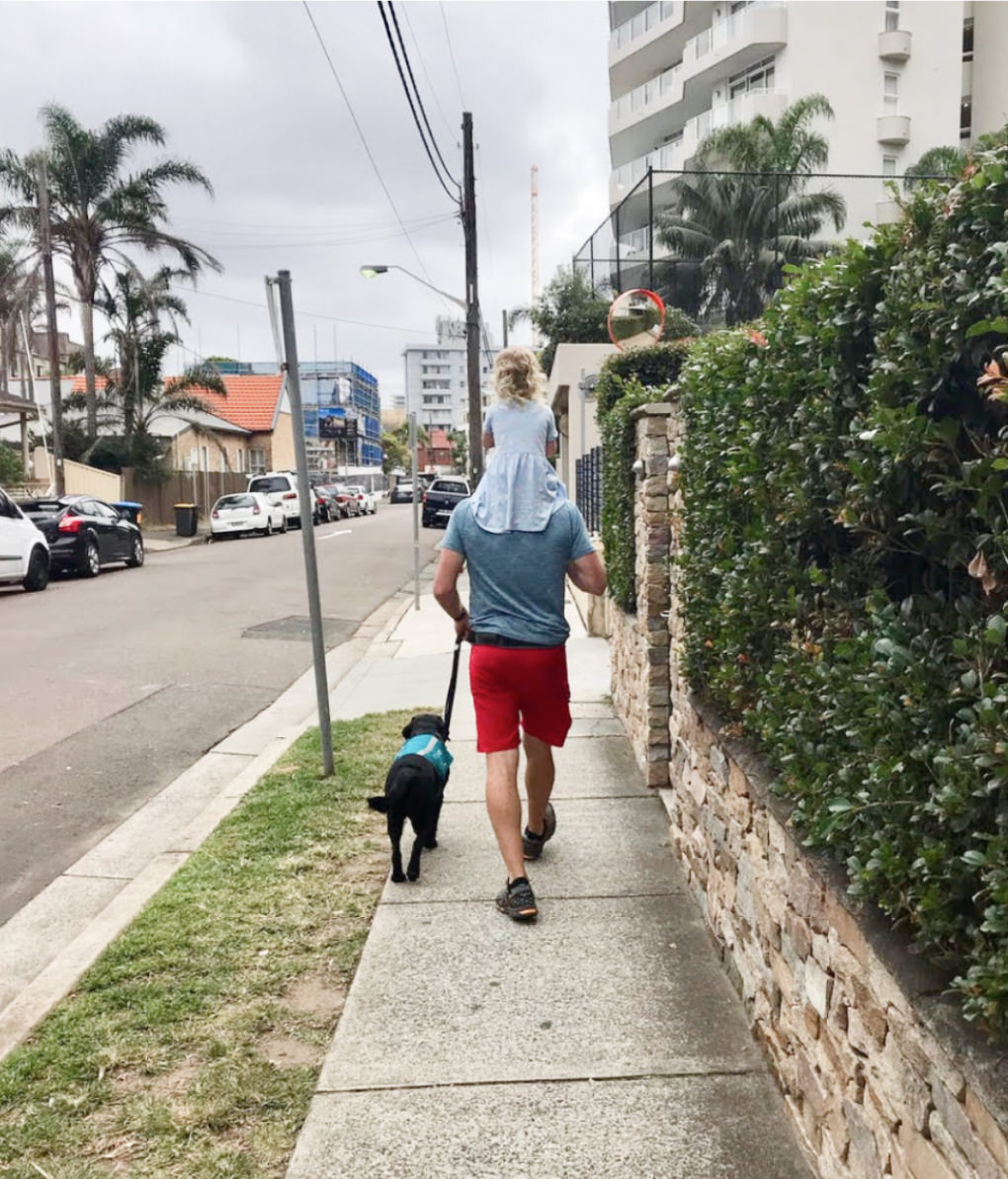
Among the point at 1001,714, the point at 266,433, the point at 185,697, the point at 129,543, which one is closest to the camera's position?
the point at 1001,714

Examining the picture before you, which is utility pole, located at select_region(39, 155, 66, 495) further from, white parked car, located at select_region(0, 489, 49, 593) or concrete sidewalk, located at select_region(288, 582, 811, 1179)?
concrete sidewalk, located at select_region(288, 582, 811, 1179)

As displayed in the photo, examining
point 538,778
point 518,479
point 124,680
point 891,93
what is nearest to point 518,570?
point 518,479

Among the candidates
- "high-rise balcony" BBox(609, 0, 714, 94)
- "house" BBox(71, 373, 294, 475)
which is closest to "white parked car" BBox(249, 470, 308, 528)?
"house" BBox(71, 373, 294, 475)

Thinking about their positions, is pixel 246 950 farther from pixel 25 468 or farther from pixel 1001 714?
pixel 25 468

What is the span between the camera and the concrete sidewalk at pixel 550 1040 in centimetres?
273

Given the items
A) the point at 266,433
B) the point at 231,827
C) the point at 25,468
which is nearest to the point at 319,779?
the point at 231,827

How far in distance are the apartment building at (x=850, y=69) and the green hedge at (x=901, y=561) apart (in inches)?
1504

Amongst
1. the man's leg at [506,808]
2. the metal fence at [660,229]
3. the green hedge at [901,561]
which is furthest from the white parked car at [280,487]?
the green hedge at [901,561]

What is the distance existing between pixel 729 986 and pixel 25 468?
96.7 feet

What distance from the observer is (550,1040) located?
326 cm

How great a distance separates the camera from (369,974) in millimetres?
3707

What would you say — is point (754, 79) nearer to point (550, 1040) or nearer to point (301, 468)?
point (301, 468)

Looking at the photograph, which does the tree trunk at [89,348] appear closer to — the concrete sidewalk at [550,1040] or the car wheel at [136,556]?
the car wheel at [136,556]

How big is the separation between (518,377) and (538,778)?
5.31 feet
